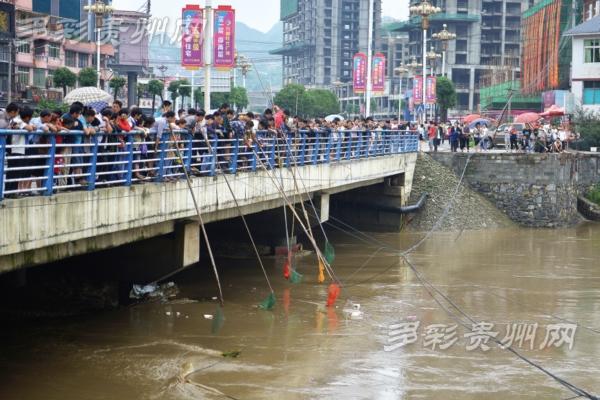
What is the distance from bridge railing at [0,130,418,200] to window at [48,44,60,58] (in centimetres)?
3793

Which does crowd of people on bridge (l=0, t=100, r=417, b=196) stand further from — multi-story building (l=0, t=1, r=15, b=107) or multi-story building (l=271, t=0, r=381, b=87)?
multi-story building (l=271, t=0, r=381, b=87)

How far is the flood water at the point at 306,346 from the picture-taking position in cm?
1223

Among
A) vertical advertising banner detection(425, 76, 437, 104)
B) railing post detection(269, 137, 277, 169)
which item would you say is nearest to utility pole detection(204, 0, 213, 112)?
railing post detection(269, 137, 277, 169)

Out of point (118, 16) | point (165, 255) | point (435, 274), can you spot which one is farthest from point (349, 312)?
point (118, 16)

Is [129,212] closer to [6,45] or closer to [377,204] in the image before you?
[377,204]

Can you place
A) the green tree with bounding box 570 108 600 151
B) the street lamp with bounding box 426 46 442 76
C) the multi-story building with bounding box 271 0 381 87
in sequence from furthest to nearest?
the multi-story building with bounding box 271 0 381 87
the street lamp with bounding box 426 46 442 76
the green tree with bounding box 570 108 600 151

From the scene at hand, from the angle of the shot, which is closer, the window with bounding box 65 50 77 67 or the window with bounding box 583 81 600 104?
the window with bounding box 583 81 600 104

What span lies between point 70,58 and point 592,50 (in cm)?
3125

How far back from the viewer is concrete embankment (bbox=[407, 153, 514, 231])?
31.9m

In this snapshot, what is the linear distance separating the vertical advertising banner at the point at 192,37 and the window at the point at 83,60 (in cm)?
4094

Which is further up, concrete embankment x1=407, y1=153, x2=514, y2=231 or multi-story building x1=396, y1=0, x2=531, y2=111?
multi-story building x1=396, y1=0, x2=531, y2=111

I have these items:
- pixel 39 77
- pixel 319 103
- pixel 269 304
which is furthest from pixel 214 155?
pixel 319 103

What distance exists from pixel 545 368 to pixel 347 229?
17562mm

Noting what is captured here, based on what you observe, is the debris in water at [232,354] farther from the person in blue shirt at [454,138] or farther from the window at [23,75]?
the window at [23,75]
